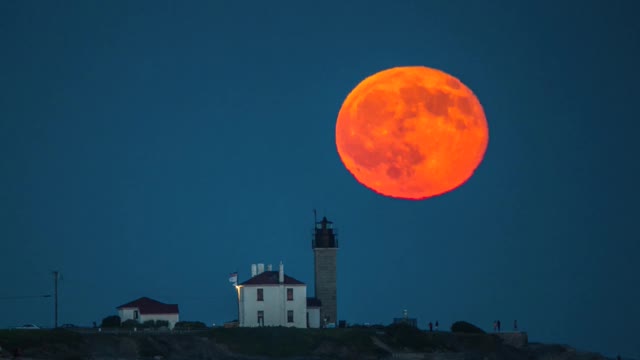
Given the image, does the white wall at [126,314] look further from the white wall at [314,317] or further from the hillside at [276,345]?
the white wall at [314,317]

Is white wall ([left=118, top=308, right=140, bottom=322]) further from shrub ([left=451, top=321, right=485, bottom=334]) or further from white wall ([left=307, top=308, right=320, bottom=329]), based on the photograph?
shrub ([left=451, top=321, right=485, bottom=334])

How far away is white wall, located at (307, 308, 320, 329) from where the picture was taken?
10088 cm

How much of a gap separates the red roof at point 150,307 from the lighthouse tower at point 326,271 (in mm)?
10137

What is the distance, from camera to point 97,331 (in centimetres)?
9088

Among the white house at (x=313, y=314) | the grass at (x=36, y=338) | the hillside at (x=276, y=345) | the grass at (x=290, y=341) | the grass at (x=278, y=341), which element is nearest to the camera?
the grass at (x=36, y=338)

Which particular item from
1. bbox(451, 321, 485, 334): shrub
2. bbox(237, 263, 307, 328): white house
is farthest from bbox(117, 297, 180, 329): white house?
bbox(451, 321, 485, 334): shrub

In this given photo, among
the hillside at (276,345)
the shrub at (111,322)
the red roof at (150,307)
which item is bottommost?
the hillside at (276,345)

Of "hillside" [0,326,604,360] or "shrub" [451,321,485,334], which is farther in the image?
"shrub" [451,321,485,334]

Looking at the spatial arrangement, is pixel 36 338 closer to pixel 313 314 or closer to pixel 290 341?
pixel 290 341

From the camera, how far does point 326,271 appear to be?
10338 centimetres

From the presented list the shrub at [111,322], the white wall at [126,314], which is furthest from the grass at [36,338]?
the white wall at [126,314]

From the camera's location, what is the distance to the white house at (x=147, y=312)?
9844 cm

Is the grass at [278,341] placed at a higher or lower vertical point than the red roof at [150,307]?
lower

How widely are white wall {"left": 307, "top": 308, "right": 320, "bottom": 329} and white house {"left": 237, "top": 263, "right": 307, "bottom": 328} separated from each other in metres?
1.48
